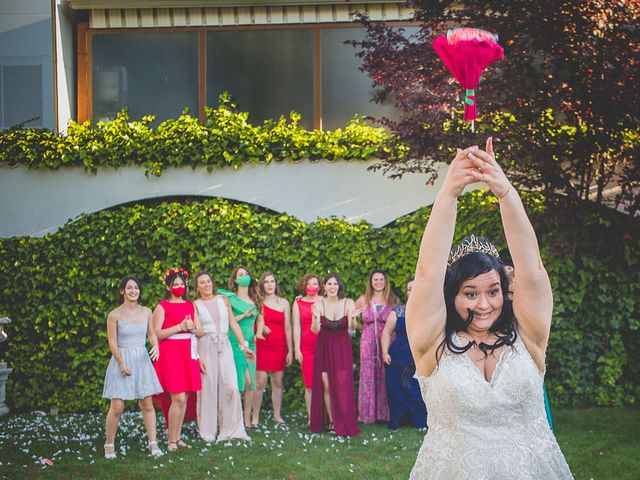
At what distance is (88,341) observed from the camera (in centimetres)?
1166

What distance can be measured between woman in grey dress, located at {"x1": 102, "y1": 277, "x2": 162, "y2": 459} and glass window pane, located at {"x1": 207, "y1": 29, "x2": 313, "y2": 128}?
5.13 m

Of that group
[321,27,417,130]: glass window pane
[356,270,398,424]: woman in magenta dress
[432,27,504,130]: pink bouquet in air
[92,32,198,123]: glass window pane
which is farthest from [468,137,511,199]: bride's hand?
[92,32,198,123]: glass window pane

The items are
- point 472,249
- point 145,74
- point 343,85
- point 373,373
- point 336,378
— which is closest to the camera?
point 472,249

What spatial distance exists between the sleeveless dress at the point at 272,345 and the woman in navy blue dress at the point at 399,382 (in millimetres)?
1284

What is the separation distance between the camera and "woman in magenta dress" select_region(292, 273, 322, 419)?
35.3 ft

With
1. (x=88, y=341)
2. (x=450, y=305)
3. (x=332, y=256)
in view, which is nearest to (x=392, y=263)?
(x=332, y=256)

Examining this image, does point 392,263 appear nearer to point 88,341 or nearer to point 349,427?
point 349,427

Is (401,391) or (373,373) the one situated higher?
(373,373)

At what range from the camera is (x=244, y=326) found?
34.9 ft

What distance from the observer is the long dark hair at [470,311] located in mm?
3234

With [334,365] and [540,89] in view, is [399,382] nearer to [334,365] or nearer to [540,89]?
[334,365]

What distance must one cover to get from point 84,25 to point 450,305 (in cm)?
1177

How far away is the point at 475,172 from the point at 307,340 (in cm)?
805

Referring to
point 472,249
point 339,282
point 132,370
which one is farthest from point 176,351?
point 472,249
